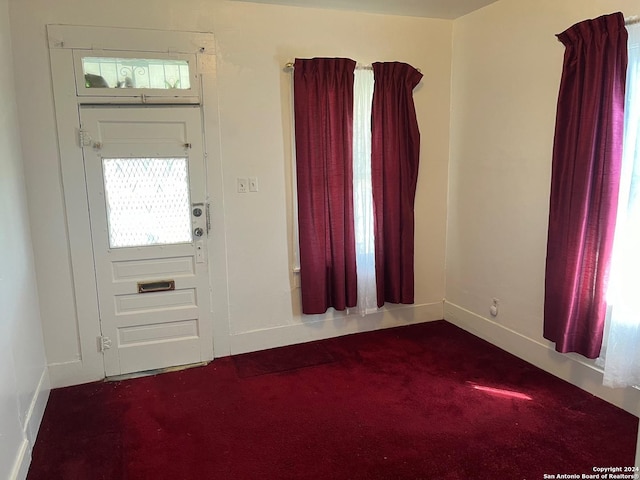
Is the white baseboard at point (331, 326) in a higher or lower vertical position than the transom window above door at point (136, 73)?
lower

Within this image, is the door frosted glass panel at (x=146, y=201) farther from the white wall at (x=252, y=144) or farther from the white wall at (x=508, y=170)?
the white wall at (x=508, y=170)

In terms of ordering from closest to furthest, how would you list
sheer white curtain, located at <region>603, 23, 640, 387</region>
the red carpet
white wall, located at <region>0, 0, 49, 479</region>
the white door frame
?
white wall, located at <region>0, 0, 49, 479</region> → the red carpet → sheer white curtain, located at <region>603, 23, 640, 387</region> → the white door frame

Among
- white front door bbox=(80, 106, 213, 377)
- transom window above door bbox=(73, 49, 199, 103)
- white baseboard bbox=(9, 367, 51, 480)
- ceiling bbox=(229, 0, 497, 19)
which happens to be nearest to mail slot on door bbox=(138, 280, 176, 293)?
white front door bbox=(80, 106, 213, 377)

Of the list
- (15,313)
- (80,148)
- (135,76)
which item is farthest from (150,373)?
(135,76)

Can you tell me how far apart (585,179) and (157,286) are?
105 inches

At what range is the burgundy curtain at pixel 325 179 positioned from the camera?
3271mm

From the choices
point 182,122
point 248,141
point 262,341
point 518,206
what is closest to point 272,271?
point 262,341

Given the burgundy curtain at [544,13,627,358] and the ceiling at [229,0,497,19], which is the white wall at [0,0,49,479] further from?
the burgundy curtain at [544,13,627,358]

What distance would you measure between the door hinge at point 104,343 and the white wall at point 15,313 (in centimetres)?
33

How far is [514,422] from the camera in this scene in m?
2.53

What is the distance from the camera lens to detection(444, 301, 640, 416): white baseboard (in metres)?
2.63

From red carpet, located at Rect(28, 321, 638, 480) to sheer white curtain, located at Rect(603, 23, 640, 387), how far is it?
12.2 inches

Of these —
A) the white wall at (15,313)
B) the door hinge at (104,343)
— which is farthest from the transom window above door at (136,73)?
the door hinge at (104,343)

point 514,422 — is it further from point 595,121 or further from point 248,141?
point 248,141
